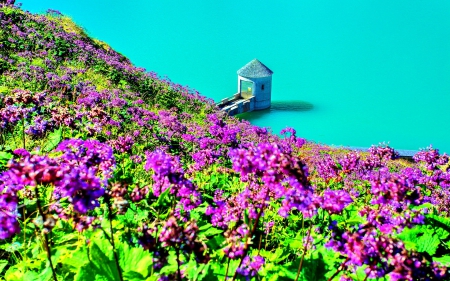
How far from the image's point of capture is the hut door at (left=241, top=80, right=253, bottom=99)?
209 feet

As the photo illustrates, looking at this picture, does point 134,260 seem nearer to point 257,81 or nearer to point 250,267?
point 250,267

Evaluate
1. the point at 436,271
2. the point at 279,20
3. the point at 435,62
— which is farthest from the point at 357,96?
the point at 436,271

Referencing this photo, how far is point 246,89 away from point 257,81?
4.42 metres

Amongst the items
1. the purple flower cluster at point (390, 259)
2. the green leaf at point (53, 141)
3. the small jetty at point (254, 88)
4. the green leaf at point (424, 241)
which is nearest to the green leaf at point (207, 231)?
the purple flower cluster at point (390, 259)

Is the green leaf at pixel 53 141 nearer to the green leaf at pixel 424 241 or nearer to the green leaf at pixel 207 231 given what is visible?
the green leaf at pixel 207 231

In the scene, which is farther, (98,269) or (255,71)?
(255,71)

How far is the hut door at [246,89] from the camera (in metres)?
63.8

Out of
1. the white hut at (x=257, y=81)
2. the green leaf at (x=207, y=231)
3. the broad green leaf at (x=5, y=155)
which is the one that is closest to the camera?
the green leaf at (x=207, y=231)

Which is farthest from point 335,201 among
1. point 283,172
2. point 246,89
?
point 246,89

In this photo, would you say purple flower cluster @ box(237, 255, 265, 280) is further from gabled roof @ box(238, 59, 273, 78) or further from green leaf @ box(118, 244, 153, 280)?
gabled roof @ box(238, 59, 273, 78)

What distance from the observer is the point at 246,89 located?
217 ft

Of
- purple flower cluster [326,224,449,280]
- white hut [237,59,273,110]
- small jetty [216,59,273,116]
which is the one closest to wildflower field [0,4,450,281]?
purple flower cluster [326,224,449,280]

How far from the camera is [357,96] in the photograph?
82.8 meters

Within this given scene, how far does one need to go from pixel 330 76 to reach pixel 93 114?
93.9 m
